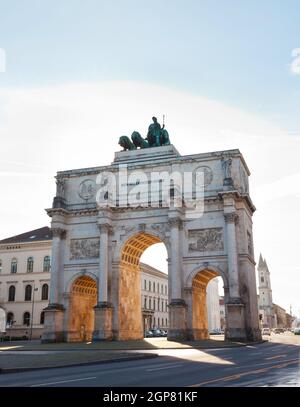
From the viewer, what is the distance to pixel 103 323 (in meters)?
41.4

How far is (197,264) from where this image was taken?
41.7 meters

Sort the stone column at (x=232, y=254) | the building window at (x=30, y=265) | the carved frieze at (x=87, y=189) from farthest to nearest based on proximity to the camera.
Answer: the building window at (x=30, y=265) → the carved frieze at (x=87, y=189) → the stone column at (x=232, y=254)

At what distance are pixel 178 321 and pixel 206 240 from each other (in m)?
7.55

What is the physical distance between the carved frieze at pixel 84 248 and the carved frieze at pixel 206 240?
30.7 feet

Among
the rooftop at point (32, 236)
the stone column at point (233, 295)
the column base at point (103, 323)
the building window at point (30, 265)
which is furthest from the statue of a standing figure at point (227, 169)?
the building window at point (30, 265)

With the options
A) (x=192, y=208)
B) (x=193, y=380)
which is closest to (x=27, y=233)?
(x=192, y=208)

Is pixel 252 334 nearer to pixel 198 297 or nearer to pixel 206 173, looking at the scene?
pixel 198 297

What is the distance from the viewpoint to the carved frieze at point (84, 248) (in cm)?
4553

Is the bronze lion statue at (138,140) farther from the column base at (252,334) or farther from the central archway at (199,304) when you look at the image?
the column base at (252,334)

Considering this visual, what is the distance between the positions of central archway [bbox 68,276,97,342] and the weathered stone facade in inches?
22.8

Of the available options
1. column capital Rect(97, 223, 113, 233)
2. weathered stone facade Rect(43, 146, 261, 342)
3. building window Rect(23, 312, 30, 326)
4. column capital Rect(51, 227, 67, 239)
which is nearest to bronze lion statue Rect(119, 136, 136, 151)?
weathered stone facade Rect(43, 146, 261, 342)

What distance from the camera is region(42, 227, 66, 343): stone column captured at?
43344 mm

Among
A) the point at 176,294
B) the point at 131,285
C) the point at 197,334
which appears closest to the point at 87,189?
the point at 131,285
